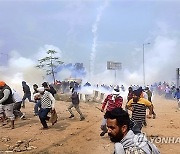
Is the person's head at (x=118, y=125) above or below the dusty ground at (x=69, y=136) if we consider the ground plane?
above

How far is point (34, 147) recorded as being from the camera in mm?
9430

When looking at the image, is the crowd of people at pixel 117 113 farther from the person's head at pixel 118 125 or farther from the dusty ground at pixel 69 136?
the dusty ground at pixel 69 136

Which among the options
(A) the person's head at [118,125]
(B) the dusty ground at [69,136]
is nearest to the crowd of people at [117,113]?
(A) the person's head at [118,125]

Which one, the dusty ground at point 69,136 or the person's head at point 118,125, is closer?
the person's head at point 118,125

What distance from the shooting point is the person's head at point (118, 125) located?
2559 millimetres

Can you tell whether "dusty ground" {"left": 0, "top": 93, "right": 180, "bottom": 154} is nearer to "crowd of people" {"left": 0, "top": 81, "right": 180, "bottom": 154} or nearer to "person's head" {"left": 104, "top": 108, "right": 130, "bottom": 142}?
"crowd of people" {"left": 0, "top": 81, "right": 180, "bottom": 154}

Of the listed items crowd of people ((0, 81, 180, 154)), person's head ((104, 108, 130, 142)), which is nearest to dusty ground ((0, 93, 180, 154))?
crowd of people ((0, 81, 180, 154))

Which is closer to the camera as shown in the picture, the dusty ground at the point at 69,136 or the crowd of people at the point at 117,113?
the crowd of people at the point at 117,113

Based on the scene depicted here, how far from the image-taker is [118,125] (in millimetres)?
2564

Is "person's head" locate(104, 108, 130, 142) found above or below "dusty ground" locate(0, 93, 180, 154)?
above

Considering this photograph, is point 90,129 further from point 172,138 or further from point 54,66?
point 54,66

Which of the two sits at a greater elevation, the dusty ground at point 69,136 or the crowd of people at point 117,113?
the crowd of people at point 117,113

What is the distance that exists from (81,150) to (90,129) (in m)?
2.69

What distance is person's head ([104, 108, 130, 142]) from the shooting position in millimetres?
2559
